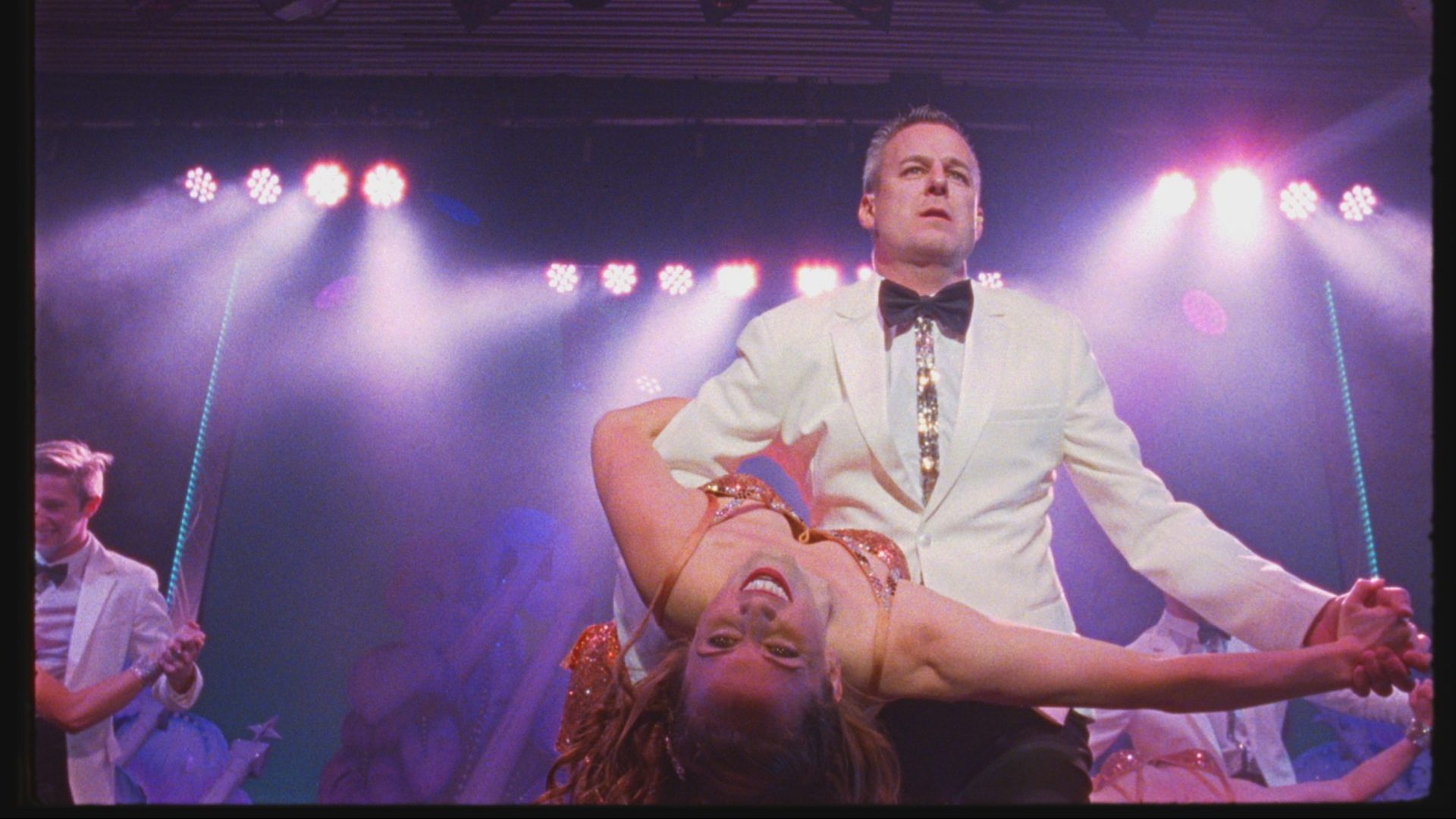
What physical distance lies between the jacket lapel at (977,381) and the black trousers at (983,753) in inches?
18.3

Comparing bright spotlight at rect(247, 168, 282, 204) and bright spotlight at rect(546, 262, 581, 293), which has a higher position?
bright spotlight at rect(247, 168, 282, 204)

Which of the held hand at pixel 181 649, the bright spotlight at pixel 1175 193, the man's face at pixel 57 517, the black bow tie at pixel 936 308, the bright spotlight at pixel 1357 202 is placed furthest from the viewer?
the bright spotlight at pixel 1175 193

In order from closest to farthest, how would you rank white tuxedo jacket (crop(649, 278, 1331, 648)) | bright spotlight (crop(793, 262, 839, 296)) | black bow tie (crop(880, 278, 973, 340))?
white tuxedo jacket (crop(649, 278, 1331, 648)) → black bow tie (crop(880, 278, 973, 340)) → bright spotlight (crop(793, 262, 839, 296))

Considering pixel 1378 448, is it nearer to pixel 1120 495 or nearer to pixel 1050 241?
pixel 1050 241

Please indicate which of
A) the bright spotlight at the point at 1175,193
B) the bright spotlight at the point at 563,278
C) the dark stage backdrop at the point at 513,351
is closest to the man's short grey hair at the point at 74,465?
the dark stage backdrop at the point at 513,351

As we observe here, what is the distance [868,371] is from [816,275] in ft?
6.95

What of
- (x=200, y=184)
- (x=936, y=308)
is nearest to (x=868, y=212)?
(x=936, y=308)

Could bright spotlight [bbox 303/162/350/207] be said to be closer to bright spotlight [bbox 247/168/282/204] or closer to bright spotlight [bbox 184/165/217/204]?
bright spotlight [bbox 247/168/282/204]

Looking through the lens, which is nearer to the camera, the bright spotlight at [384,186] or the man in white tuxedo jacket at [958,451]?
the man in white tuxedo jacket at [958,451]

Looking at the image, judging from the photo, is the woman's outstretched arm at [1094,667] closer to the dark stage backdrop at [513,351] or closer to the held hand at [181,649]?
the held hand at [181,649]

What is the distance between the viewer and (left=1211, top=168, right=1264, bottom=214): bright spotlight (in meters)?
4.74


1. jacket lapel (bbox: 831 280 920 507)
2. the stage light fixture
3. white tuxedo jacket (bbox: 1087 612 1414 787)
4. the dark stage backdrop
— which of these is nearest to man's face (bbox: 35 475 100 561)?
the dark stage backdrop

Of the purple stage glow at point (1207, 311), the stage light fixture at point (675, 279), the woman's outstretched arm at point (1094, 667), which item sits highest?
the stage light fixture at point (675, 279)

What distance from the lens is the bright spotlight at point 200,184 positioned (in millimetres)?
4914
